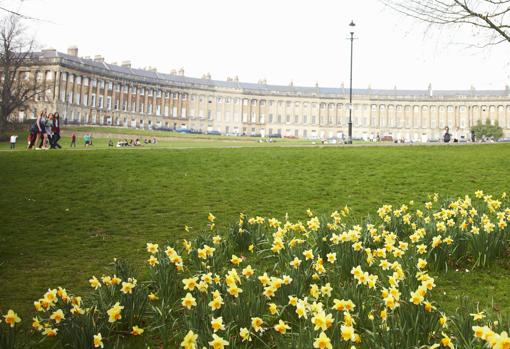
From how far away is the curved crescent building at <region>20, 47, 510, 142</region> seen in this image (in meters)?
116

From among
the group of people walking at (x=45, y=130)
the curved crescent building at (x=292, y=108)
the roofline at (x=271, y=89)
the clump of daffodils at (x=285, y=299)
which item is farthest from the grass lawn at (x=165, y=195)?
the curved crescent building at (x=292, y=108)

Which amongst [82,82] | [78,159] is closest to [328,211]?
[78,159]

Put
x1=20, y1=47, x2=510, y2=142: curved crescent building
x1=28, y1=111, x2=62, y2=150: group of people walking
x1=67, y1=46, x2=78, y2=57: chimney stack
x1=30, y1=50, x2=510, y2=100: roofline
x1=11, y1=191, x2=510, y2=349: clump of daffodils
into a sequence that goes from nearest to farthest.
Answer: x1=11, y1=191, x2=510, y2=349: clump of daffodils
x1=28, y1=111, x2=62, y2=150: group of people walking
x1=67, y1=46, x2=78, y2=57: chimney stack
x1=30, y1=50, x2=510, y2=100: roofline
x1=20, y1=47, x2=510, y2=142: curved crescent building

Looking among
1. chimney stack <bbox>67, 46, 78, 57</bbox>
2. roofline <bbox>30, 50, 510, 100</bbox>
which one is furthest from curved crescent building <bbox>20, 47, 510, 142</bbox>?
chimney stack <bbox>67, 46, 78, 57</bbox>

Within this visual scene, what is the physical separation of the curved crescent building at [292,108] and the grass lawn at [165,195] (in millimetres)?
96331

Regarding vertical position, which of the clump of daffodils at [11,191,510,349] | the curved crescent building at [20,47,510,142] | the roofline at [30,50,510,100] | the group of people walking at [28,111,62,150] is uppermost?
the roofline at [30,50,510,100]

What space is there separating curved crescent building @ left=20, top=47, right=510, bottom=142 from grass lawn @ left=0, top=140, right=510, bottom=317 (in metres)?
96.3

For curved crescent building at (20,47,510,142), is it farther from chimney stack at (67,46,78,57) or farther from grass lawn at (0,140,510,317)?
grass lawn at (0,140,510,317)

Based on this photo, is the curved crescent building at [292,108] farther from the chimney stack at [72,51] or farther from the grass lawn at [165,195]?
the grass lawn at [165,195]

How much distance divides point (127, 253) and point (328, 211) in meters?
5.28

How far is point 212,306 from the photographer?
427 centimetres

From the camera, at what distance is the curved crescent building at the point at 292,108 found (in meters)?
116

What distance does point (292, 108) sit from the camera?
13175 centimetres

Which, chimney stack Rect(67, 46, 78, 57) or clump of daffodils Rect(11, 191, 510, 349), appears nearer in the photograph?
clump of daffodils Rect(11, 191, 510, 349)
